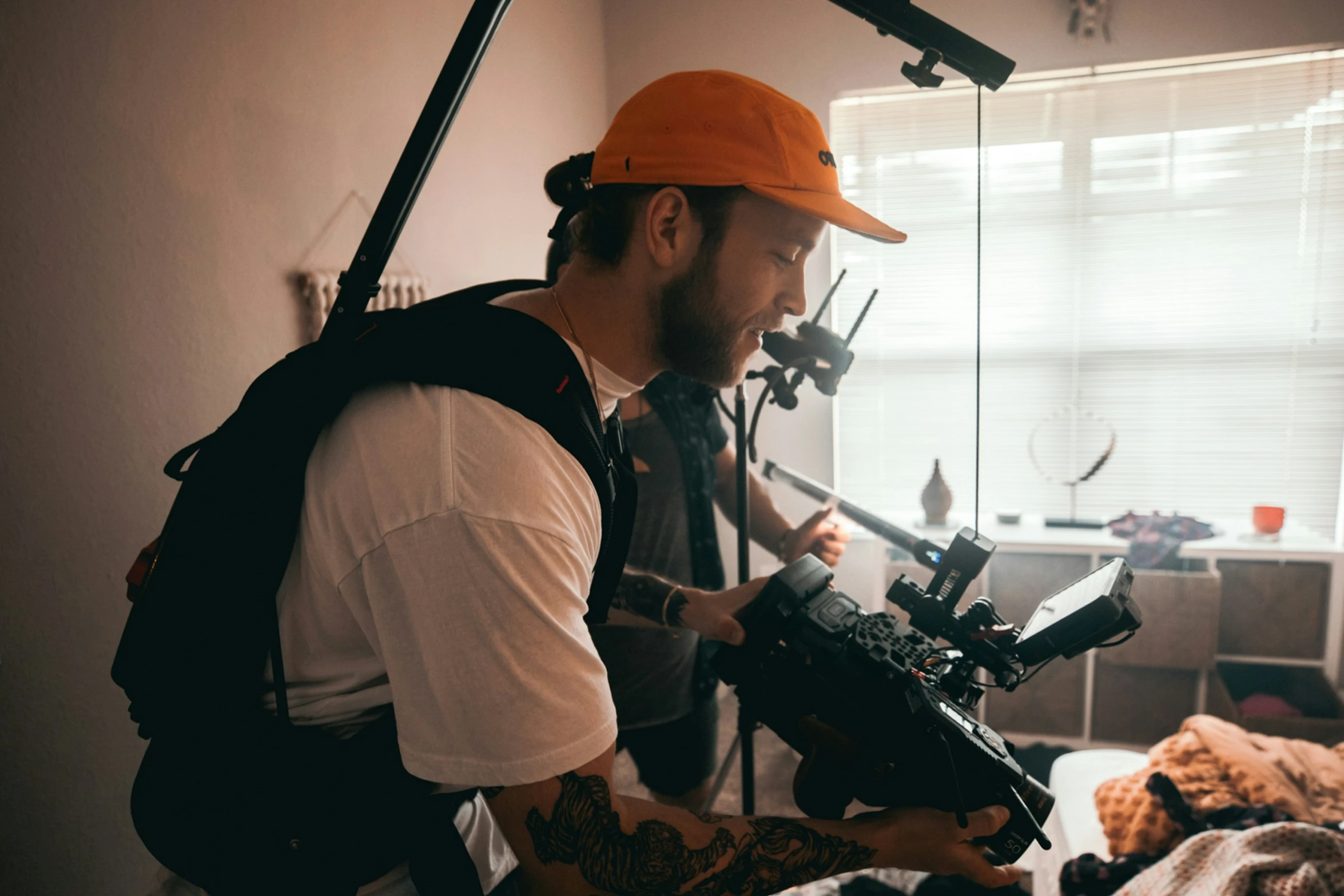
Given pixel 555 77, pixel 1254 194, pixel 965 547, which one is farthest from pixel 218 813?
pixel 1254 194

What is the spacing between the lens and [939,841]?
2.40 ft

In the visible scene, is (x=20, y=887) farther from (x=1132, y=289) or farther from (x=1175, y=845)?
(x=1132, y=289)

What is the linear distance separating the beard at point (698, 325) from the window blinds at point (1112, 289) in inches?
89.9

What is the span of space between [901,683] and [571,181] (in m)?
0.69

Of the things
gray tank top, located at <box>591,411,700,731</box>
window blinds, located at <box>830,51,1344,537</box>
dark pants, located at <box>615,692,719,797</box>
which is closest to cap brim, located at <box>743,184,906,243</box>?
gray tank top, located at <box>591,411,700,731</box>

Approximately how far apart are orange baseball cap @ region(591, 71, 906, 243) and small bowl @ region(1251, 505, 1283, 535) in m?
2.50

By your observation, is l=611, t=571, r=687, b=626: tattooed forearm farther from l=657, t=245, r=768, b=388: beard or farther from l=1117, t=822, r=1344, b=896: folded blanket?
l=1117, t=822, r=1344, b=896: folded blanket

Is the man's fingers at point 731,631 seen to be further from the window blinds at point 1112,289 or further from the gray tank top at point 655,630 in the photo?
the window blinds at point 1112,289

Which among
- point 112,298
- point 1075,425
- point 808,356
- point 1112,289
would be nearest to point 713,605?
point 808,356

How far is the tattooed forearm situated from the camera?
1213 millimetres

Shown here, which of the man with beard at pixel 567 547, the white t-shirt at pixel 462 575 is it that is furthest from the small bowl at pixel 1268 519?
the white t-shirt at pixel 462 575

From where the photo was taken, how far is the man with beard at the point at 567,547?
0.60 metres

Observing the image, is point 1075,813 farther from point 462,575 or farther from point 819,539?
point 462,575

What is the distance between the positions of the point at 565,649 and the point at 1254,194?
3156 millimetres
